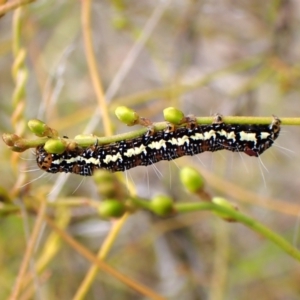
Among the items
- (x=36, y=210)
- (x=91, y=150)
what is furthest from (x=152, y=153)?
(x=36, y=210)

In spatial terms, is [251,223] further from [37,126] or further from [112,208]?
[37,126]

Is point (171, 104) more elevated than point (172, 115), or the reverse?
point (171, 104)

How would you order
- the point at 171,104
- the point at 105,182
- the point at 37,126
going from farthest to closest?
the point at 171,104 → the point at 105,182 → the point at 37,126

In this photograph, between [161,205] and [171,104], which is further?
[171,104]

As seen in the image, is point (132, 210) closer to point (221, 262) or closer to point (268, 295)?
point (221, 262)

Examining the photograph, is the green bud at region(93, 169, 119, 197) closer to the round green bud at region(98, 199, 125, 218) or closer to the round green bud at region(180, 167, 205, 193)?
the round green bud at region(98, 199, 125, 218)

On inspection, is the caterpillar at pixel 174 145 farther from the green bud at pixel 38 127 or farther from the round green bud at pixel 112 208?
the green bud at pixel 38 127

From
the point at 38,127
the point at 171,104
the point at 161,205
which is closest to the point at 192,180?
the point at 161,205
